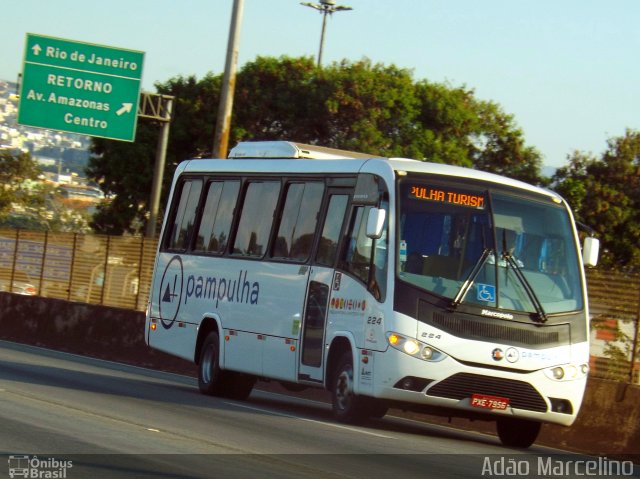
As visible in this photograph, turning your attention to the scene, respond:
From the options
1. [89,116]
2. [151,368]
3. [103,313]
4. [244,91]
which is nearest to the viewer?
[151,368]

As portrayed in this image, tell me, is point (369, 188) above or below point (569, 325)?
above

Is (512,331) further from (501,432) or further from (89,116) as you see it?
(89,116)

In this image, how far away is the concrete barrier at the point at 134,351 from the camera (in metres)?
15.2

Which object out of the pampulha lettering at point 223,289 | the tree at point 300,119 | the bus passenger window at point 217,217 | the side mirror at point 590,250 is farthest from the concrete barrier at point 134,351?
the tree at point 300,119

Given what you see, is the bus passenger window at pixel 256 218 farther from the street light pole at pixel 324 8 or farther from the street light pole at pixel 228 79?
the street light pole at pixel 324 8

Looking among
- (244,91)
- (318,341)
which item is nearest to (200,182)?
(318,341)

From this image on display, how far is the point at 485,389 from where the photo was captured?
14.2m

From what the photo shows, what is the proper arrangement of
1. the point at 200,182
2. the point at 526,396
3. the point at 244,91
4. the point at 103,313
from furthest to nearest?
the point at 244,91 < the point at 103,313 < the point at 200,182 < the point at 526,396

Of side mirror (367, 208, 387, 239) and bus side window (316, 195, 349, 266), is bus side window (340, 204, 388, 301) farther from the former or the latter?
side mirror (367, 208, 387, 239)

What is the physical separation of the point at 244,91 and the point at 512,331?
40.6 m

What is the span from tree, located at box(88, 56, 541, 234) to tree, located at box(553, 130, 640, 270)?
543cm

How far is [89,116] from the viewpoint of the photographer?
3266cm

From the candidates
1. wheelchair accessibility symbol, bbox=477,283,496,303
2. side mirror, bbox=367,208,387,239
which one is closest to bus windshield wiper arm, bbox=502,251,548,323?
wheelchair accessibility symbol, bbox=477,283,496,303

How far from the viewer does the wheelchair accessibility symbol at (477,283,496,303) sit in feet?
47.7
